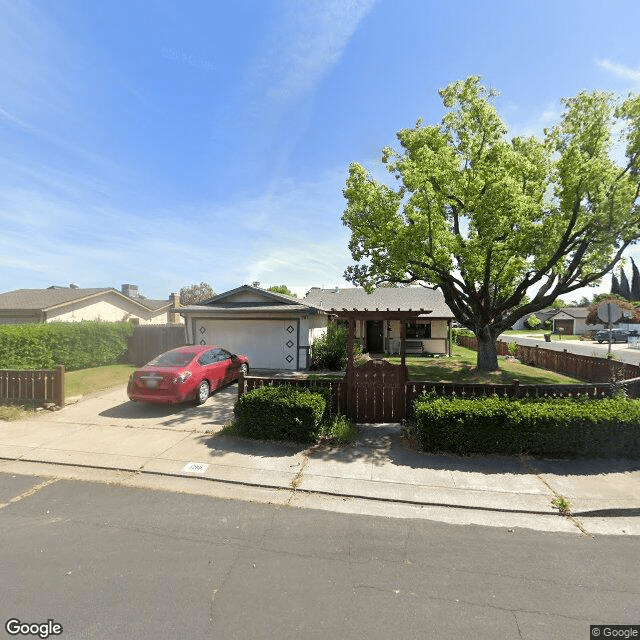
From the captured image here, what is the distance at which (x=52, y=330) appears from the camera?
43.5 feet

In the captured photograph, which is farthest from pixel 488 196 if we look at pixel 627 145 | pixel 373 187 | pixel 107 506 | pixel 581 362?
pixel 107 506

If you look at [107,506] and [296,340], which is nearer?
[107,506]

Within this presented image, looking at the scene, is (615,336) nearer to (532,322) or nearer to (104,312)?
(532,322)

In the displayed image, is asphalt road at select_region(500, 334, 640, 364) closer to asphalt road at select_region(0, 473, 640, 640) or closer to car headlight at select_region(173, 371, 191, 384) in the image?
asphalt road at select_region(0, 473, 640, 640)

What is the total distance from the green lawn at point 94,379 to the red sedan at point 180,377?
3.34m

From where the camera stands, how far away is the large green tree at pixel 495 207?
36.1ft

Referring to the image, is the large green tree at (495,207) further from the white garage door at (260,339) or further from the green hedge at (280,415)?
the green hedge at (280,415)

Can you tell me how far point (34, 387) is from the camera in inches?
347

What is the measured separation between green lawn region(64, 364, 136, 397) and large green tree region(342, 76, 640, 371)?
10.4m

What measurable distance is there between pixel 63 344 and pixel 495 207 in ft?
55.5

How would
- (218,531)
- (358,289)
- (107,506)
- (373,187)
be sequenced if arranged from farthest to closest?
1. (358,289)
2. (373,187)
3. (107,506)
4. (218,531)

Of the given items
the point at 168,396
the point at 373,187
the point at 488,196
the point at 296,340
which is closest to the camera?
the point at 168,396

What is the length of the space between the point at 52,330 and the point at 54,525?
473 inches

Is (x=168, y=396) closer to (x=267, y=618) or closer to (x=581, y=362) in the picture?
(x=267, y=618)
